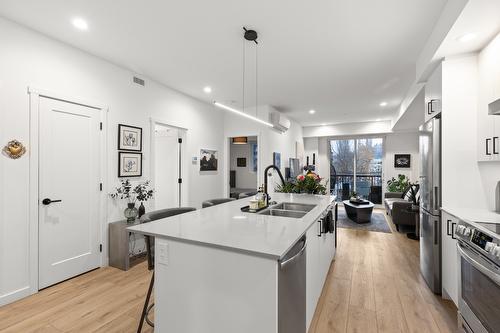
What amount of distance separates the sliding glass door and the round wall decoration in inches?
306

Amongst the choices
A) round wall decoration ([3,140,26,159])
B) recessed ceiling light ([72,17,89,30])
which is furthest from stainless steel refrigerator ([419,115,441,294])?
round wall decoration ([3,140,26,159])

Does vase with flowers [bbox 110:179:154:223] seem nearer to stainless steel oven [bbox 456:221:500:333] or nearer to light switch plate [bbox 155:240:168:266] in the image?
light switch plate [bbox 155:240:168:266]

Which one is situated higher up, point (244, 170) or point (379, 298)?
point (244, 170)

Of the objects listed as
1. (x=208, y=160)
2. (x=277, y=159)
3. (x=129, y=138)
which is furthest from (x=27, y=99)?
(x=277, y=159)

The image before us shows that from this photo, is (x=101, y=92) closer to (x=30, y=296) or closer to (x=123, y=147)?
(x=123, y=147)

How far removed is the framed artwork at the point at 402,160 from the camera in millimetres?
7410

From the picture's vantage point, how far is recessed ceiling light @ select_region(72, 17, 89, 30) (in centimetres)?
242

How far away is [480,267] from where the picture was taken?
4.96 ft

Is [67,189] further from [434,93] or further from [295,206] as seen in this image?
[434,93]

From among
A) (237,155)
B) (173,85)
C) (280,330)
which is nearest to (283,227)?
(280,330)

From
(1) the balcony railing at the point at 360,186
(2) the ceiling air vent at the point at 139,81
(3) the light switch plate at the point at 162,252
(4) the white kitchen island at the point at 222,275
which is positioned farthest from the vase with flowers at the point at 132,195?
(1) the balcony railing at the point at 360,186

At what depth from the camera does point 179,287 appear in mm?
1499

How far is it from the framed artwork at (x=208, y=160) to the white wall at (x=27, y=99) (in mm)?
1345

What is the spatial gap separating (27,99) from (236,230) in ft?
8.90
